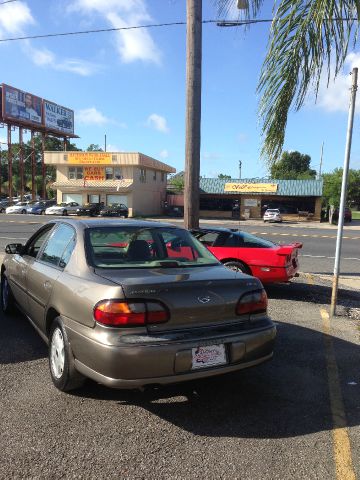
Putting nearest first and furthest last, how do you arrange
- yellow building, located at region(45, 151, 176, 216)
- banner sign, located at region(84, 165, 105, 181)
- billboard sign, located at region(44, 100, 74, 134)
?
1. yellow building, located at region(45, 151, 176, 216)
2. banner sign, located at region(84, 165, 105, 181)
3. billboard sign, located at region(44, 100, 74, 134)

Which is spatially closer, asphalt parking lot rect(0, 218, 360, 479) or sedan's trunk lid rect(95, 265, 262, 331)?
asphalt parking lot rect(0, 218, 360, 479)

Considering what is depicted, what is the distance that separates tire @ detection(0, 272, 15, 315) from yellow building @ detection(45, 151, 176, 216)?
4081 cm

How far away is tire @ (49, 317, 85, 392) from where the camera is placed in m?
3.38

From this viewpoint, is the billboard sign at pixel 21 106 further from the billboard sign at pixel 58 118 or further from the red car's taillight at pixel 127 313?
the red car's taillight at pixel 127 313

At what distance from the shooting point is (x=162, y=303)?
10.2ft

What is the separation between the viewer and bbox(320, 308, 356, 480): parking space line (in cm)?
267

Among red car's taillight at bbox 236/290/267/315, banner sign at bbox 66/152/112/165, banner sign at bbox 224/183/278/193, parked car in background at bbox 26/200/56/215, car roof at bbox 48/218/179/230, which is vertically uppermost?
banner sign at bbox 66/152/112/165

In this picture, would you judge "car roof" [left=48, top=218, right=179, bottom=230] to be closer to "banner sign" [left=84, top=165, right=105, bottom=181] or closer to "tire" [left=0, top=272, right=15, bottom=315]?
"tire" [left=0, top=272, right=15, bottom=315]

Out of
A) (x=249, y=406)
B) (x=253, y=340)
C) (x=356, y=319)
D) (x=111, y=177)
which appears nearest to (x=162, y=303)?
(x=253, y=340)

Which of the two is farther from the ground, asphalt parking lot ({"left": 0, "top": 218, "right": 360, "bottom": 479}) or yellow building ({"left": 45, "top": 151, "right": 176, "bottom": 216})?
yellow building ({"left": 45, "top": 151, "right": 176, "bottom": 216})

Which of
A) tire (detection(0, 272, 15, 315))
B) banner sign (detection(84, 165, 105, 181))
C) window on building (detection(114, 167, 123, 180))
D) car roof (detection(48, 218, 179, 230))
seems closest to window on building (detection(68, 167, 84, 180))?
banner sign (detection(84, 165, 105, 181))

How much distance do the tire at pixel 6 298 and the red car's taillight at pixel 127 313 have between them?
2930 millimetres

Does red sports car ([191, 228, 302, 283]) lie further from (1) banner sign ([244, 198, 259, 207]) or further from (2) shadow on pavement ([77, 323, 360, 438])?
(1) banner sign ([244, 198, 259, 207])

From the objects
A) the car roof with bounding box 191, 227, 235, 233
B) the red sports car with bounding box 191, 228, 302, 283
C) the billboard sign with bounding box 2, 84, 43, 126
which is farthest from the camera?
the billboard sign with bounding box 2, 84, 43, 126
